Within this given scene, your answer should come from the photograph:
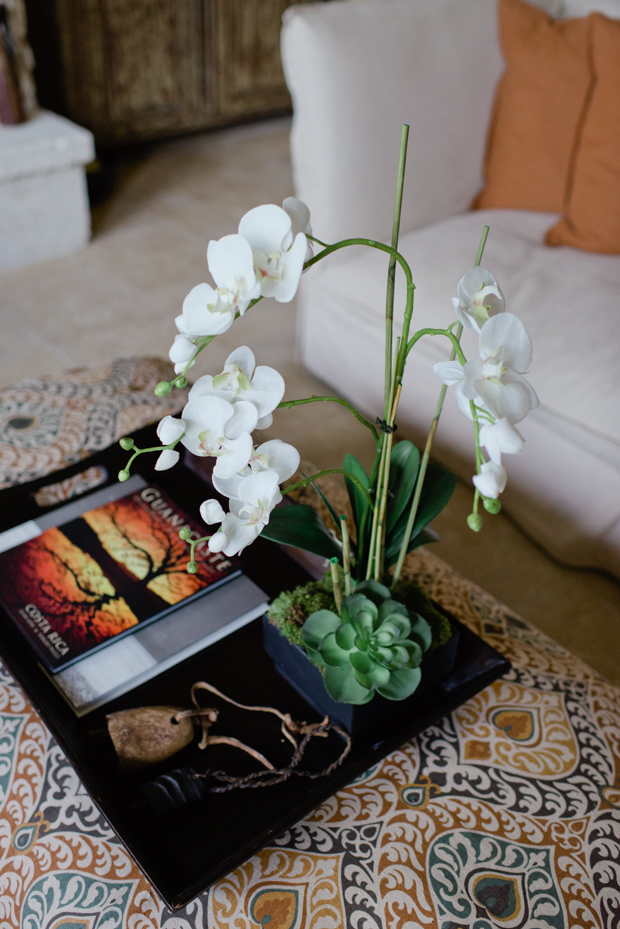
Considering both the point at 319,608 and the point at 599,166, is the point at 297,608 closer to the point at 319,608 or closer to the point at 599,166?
the point at 319,608

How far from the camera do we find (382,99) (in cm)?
146

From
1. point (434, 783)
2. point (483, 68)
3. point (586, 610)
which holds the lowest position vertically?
point (586, 610)

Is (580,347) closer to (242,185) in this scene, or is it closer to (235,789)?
(235,789)

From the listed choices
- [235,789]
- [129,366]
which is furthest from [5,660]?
[129,366]

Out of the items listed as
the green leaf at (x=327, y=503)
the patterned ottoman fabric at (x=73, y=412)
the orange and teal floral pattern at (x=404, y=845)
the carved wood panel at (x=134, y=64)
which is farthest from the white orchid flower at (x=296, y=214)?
the carved wood panel at (x=134, y=64)

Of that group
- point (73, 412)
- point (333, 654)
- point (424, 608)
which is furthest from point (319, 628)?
point (73, 412)

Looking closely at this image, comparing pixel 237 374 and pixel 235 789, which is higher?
pixel 237 374

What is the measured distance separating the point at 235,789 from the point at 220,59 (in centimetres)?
311

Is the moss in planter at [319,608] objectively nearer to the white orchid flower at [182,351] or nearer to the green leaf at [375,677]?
the green leaf at [375,677]

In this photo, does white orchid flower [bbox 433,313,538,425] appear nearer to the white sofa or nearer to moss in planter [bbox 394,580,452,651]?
moss in planter [bbox 394,580,452,651]

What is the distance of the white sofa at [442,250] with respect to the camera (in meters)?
1.31

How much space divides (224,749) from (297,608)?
163mm

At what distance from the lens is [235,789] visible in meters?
0.70

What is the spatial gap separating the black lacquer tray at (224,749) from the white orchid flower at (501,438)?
40 centimetres
